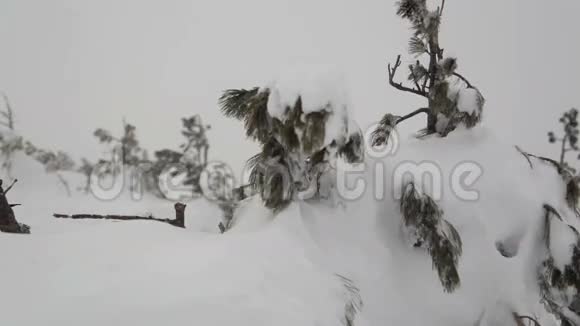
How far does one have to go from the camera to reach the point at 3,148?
420 inches

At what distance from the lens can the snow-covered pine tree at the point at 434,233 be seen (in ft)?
8.86

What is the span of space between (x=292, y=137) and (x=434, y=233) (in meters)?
1.53

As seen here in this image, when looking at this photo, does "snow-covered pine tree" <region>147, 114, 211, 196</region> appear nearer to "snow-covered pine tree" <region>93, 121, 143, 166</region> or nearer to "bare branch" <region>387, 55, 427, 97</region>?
"snow-covered pine tree" <region>93, 121, 143, 166</region>

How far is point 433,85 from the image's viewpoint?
3812 millimetres

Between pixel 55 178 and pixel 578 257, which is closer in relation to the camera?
pixel 578 257

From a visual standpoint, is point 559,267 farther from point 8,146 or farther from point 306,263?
point 8,146

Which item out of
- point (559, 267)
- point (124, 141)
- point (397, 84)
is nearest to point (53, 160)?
point (124, 141)

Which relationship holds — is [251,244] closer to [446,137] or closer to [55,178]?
[446,137]

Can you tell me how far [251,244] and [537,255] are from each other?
311 centimetres

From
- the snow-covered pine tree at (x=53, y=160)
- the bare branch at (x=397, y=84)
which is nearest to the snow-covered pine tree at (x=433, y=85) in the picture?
the bare branch at (x=397, y=84)

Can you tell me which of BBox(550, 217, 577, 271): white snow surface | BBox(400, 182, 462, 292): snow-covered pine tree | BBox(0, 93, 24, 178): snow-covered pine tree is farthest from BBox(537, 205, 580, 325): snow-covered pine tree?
BBox(0, 93, 24, 178): snow-covered pine tree

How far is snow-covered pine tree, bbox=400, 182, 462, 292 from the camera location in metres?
2.70

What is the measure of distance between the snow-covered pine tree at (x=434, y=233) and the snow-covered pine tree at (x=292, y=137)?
2.47ft

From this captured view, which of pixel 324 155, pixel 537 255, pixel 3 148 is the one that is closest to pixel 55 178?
pixel 3 148
